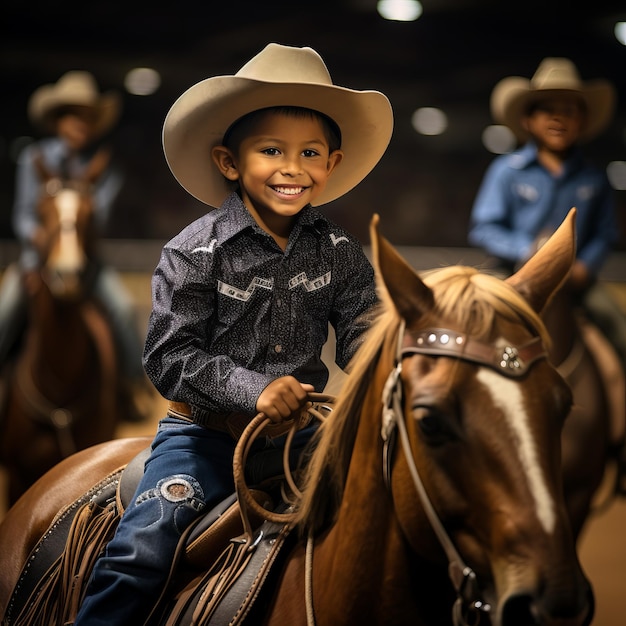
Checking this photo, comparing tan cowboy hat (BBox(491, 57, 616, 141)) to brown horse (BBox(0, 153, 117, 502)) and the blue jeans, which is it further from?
the blue jeans

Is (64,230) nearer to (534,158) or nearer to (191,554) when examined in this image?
(534,158)

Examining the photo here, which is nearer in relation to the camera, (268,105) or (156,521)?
(156,521)

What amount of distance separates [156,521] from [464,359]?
1.98 feet

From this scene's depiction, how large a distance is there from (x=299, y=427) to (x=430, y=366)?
406mm

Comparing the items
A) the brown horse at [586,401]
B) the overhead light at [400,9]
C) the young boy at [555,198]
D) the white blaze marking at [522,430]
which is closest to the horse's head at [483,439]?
the white blaze marking at [522,430]

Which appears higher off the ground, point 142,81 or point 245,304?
point 142,81

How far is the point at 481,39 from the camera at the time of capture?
6.09 m

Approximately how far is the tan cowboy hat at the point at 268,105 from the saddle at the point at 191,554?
55cm

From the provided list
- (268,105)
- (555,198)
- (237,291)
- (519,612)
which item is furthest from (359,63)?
(519,612)

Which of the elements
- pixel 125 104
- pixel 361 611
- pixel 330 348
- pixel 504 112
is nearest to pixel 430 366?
pixel 361 611

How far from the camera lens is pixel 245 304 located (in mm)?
1702

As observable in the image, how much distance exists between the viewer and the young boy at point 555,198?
4.37 m

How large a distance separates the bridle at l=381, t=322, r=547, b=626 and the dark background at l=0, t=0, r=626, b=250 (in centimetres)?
433

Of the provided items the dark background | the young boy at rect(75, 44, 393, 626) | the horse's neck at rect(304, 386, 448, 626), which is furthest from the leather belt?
the dark background
